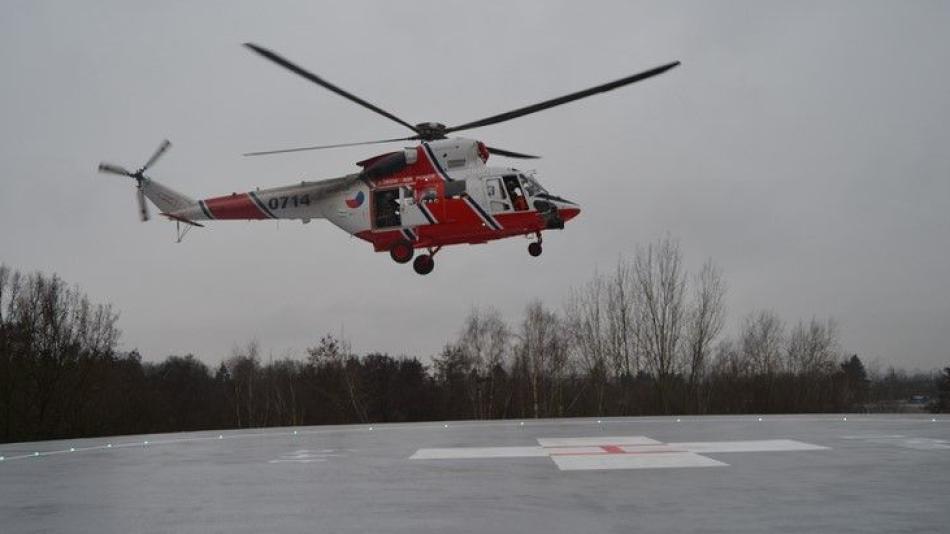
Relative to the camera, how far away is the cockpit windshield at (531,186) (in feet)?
67.6

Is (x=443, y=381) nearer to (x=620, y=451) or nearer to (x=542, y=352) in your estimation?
(x=542, y=352)

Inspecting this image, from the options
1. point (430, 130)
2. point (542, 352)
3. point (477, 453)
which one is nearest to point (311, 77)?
point (430, 130)

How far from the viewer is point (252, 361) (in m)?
75.2

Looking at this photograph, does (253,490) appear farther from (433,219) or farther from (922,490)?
(433,219)

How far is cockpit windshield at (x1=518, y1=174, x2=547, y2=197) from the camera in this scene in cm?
2059

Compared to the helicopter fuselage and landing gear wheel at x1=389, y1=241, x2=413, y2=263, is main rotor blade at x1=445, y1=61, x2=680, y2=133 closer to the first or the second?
the helicopter fuselage

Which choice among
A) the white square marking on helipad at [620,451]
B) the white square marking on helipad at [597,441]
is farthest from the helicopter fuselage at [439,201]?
the white square marking on helipad at [620,451]

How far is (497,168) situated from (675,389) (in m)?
31.9

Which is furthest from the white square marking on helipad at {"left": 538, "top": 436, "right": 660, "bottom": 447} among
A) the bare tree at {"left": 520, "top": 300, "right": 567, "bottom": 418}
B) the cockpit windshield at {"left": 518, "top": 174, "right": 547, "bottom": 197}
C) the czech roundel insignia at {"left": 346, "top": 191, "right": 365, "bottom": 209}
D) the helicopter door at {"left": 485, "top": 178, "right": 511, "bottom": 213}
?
the bare tree at {"left": 520, "top": 300, "right": 567, "bottom": 418}

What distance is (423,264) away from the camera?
2170 cm

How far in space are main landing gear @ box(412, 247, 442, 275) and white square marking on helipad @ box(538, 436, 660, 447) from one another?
15.6 feet

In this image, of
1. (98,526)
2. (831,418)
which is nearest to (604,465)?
(98,526)

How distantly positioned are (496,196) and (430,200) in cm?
150

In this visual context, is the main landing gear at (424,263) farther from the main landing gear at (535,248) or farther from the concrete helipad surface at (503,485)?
the concrete helipad surface at (503,485)
